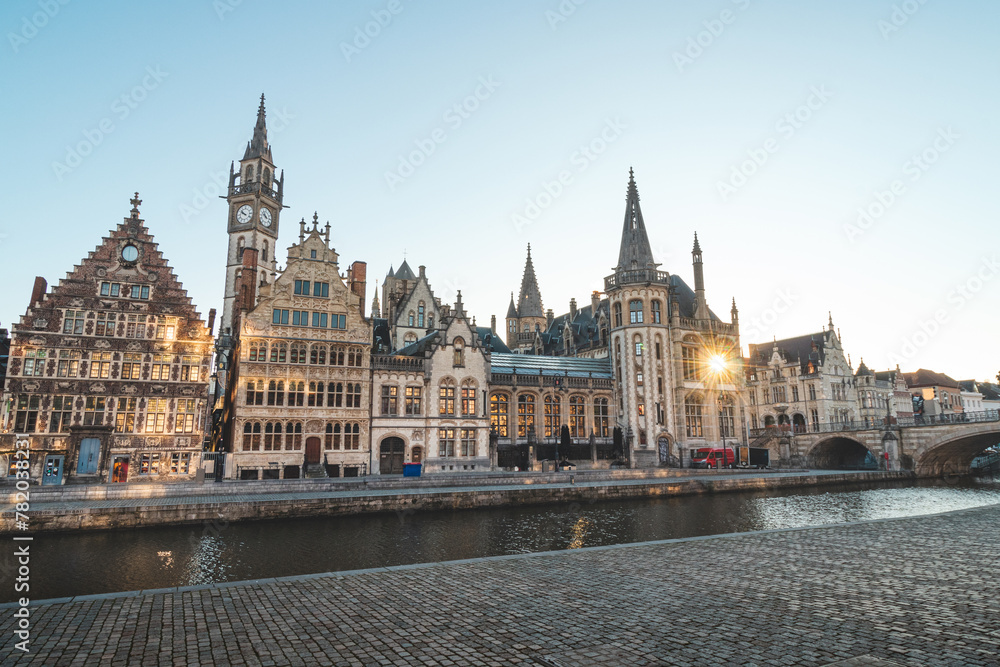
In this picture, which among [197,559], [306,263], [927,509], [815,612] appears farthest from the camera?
[306,263]

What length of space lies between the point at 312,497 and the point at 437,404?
18285 millimetres

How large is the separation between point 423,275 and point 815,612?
54515 millimetres

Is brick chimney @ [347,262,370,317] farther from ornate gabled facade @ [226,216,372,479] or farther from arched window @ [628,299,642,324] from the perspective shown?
arched window @ [628,299,642,324]

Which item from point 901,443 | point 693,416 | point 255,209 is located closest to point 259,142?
point 255,209

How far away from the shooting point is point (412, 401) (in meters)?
43.5

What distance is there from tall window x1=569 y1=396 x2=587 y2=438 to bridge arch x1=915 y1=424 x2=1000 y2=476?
29.1 m

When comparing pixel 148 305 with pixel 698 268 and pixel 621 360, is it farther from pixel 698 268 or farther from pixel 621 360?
pixel 698 268

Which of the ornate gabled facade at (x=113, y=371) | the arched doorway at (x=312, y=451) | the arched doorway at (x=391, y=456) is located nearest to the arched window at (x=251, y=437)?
the ornate gabled facade at (x=113, y=371)

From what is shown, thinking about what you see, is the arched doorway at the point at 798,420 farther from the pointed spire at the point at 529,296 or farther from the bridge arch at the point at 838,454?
the pointed spire at the point at 529,296

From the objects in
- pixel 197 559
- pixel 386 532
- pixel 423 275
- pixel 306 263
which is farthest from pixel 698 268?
pixel 197 559

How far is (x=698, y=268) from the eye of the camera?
201 ft

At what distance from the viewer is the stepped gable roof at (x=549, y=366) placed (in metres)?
52.3

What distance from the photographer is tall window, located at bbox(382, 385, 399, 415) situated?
42.7 meters

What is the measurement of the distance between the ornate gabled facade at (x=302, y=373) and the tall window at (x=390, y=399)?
162 cm
